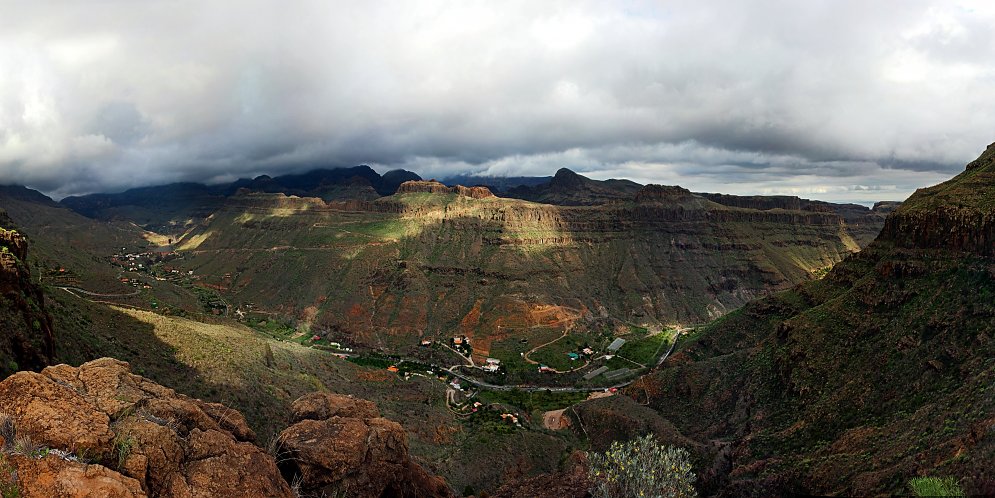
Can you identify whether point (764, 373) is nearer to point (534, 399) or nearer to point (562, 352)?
point (534, 399)

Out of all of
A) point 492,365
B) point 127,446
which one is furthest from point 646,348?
point 127,446

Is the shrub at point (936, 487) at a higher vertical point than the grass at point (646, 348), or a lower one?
higher

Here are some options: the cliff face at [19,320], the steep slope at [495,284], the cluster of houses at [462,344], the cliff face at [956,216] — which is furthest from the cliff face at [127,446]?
the steep slope at [495,284]

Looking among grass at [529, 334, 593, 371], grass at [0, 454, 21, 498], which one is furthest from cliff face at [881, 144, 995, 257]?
grass at [0, 454, 21, 498]

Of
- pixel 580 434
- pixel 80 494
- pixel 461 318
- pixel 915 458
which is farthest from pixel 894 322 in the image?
pixel 461 318

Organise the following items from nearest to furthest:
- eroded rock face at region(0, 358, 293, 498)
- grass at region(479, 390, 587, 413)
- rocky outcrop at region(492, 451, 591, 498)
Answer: eroded rock face at region(0, 358, 293, 498), rocky outcrop at region(492, 451, 591, 498), grass at region(479, 390, 587, 413)

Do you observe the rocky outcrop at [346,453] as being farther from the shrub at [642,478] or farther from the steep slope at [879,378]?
the steep slope at [879,378]

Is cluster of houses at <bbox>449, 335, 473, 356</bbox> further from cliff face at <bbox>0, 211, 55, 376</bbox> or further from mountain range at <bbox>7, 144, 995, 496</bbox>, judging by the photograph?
cliff face at <bbox>0, 211, 55, 376</bbox>
